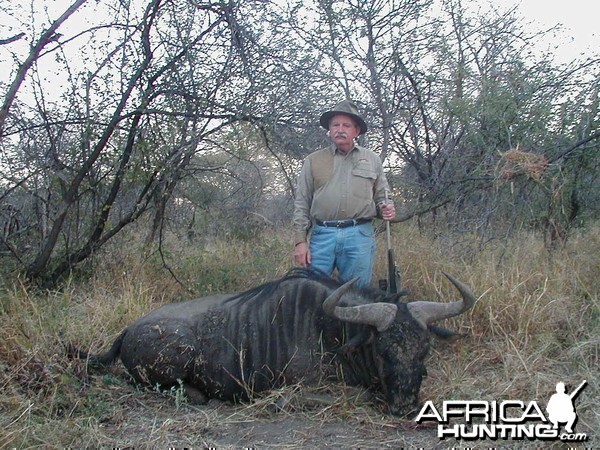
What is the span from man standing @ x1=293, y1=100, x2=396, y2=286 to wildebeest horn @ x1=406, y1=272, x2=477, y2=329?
2.94 ft

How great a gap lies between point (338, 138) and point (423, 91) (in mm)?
3185

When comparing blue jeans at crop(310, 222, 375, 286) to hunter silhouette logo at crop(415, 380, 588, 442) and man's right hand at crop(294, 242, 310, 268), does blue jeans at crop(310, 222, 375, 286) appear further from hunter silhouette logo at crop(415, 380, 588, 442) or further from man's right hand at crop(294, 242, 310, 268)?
hunter silhouette logo at crop(415, 380, 588, 442)

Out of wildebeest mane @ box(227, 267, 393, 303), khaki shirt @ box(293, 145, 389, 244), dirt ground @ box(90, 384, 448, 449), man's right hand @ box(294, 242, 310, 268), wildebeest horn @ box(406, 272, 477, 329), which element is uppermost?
khaki shirt @ box(293, 145, 389, 244)

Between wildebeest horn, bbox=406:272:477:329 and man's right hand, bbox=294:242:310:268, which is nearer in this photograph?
wildebeest horn, bbox=406:272:477:329

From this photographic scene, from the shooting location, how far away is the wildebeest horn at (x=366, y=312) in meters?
3.92

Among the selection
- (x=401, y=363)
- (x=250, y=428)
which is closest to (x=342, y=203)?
(x=401, y=363)

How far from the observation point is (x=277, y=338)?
4.34 metres

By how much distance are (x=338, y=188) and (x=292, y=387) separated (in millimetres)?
1691

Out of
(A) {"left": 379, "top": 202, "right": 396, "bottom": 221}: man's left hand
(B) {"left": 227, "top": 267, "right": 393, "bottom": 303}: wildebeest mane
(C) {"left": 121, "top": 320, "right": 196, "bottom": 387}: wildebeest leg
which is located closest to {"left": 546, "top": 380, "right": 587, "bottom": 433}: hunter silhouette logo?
(B) {"left": 227, "top": 267, "right": 393, "bottom": 303}: wildebeest mane

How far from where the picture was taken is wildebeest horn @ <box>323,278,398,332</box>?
3918 mm

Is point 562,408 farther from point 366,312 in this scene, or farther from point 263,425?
point 263,425

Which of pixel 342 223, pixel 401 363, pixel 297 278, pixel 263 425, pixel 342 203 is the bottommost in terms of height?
pixel 263 425

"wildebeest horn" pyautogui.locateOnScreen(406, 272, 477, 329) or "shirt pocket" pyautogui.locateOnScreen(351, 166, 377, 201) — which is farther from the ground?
"shirt pocket" pyautogui.locateOnScreen(351, 166, 377, 201)

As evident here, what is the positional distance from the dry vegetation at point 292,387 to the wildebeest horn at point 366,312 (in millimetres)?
526
